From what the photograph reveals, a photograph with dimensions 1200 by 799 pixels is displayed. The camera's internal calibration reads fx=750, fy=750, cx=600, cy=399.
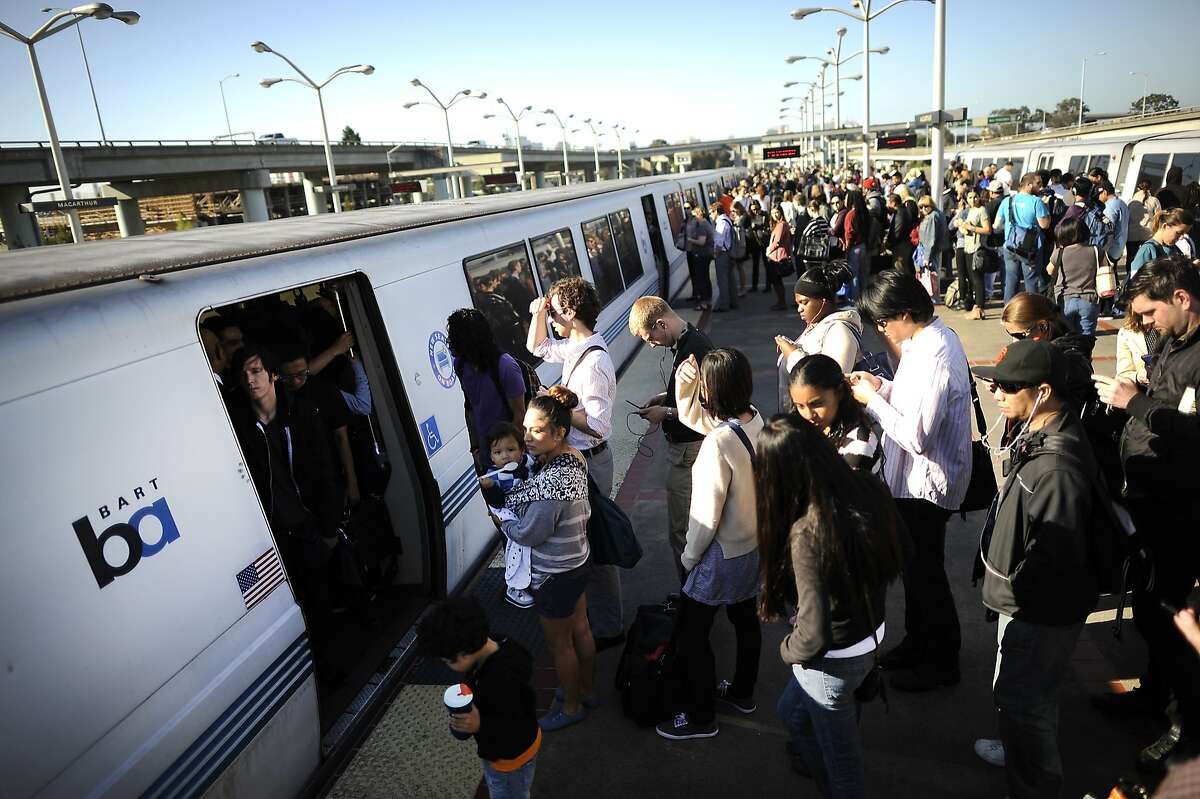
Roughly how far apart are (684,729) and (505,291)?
3.75 m

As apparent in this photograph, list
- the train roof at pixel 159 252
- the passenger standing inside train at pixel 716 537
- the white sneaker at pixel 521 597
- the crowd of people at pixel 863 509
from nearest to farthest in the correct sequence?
the crowd of people at pixel 863 509
the train roof at pixel 159 252
the passenger standing inside train at pixel 716 537
the white sneaker at pixel 521 597

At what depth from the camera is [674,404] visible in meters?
3.95

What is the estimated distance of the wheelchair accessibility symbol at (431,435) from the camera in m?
4.38

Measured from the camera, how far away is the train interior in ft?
12.9

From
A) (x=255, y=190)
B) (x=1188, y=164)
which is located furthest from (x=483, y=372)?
(x=255, y=190)

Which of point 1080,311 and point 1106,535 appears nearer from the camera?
point 1106,535

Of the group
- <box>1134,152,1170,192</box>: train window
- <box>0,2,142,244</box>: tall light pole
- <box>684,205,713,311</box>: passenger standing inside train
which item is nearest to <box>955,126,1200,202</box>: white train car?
<box>1134,152,1170,192</box>: train window

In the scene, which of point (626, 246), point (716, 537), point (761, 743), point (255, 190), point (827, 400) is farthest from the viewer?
point (255, 190)

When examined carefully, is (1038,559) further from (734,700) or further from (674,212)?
(674,212)

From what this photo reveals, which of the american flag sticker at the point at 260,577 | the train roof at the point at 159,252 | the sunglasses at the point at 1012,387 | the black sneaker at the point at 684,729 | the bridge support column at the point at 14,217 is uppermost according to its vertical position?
the bridge support column at the point at 14,217

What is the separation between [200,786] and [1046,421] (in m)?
3.20

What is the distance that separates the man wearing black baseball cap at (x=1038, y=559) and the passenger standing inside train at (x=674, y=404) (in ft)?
4.98

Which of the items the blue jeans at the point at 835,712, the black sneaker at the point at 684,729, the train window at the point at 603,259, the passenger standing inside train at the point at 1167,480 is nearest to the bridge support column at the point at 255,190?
the train window at the point at 603,259

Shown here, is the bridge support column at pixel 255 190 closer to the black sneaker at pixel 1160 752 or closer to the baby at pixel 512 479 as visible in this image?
the baby at pixel 512 479
